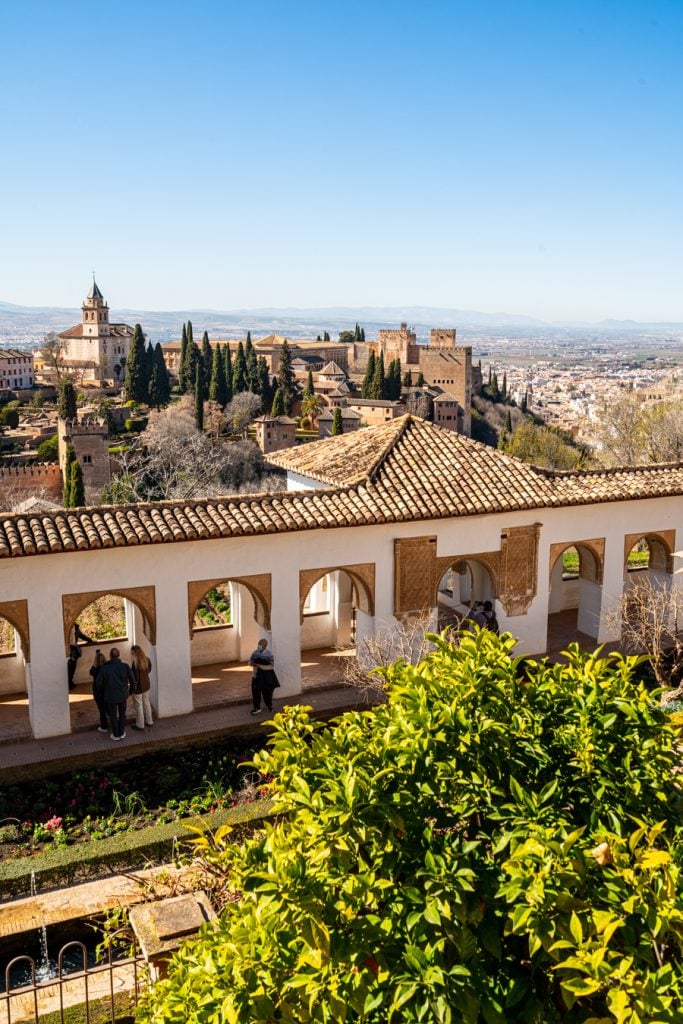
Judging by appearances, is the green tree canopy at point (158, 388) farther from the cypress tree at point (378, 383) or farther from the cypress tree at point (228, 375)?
the cypress tree at point (378, 383)

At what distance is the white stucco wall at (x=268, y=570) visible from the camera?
1093cm

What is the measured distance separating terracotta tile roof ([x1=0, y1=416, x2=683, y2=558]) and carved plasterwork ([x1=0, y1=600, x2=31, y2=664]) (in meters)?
0.76

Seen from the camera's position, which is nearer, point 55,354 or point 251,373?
point 251,373

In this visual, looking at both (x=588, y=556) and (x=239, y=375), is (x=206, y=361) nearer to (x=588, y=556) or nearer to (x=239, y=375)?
(x=239, y=375)

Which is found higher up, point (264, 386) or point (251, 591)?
point (264, 386)

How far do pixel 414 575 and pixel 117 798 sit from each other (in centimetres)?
527

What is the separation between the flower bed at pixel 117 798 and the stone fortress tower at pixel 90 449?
4681cm

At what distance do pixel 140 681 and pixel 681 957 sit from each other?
8517 millimetres

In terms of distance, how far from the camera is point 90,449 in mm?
56812

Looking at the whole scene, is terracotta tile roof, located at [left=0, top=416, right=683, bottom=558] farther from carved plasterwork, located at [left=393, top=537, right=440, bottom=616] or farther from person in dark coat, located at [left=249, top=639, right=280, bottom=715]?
person in dark coat, located at [left=249, top=639, right=280, bottom=715]

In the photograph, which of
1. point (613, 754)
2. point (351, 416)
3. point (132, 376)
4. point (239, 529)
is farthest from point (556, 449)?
point (613, 754)

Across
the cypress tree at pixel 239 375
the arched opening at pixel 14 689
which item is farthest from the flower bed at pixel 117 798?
the cypress tree at pixel 239 375

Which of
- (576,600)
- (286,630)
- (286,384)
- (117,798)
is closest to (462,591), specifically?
(576,600)

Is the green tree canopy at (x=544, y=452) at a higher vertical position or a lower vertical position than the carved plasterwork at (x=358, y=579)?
lower
